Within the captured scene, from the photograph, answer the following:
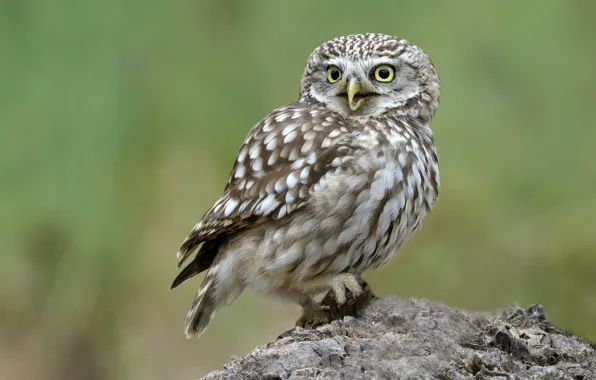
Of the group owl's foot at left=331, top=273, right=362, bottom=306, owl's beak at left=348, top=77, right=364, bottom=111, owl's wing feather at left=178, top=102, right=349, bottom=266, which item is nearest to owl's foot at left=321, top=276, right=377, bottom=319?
owl's foot at left=331, top=273, right=362, bottom=306

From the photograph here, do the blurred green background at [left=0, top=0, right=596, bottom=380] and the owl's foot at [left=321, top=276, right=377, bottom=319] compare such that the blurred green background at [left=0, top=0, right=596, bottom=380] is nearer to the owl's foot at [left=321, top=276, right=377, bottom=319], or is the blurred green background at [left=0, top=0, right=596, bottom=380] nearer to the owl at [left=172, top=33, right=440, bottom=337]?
the owl at [left=172, top=33, right=440, bottom=337]

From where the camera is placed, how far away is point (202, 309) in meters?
2.59

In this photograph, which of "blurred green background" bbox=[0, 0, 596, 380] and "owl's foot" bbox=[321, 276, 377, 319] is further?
"blurred green background" bbox=[0, 0, 596, 380]

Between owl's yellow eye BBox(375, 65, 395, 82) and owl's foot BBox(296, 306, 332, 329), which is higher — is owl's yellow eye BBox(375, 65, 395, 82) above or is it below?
above

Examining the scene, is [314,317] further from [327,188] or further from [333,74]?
[333,74]

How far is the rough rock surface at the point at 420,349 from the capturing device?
1.67 metres

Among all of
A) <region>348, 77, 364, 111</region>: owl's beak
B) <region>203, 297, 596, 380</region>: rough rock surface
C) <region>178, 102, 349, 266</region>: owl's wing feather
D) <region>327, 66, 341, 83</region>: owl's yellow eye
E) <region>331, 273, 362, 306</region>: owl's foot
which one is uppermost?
<region>327, 66, 341, 83</region>: owl's yellow eye

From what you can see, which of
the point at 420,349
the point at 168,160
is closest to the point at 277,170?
the point at 420,349

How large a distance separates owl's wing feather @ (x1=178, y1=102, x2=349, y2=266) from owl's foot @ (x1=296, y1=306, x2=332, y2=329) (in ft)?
0.95

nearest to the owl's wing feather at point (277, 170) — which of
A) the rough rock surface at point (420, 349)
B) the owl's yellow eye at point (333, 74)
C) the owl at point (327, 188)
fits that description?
the owl at point (327, 188)

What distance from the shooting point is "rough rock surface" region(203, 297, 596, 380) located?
167 centimetres

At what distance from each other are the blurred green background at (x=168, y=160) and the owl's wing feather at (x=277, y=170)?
1212 mm

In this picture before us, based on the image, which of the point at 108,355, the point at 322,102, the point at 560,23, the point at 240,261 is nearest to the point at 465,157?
the point at 560,23

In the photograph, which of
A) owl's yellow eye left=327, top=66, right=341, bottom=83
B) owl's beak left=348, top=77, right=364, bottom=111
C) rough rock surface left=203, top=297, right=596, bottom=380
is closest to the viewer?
rough rock surface left=203, top=297, right=596, bottom=380
